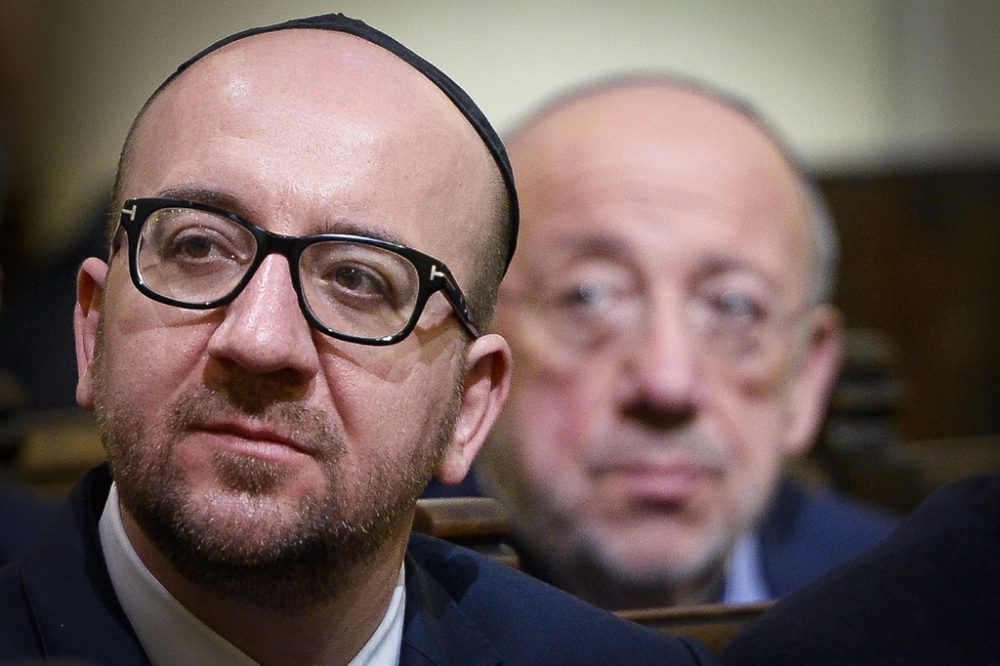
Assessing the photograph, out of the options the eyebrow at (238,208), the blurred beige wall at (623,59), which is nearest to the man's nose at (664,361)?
the eyebrow at (238,208)

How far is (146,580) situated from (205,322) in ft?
0.65

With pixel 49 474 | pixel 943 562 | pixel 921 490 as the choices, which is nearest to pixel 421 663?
pixel 943 562

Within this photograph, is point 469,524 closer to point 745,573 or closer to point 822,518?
point 745,573

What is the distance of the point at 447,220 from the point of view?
95cm

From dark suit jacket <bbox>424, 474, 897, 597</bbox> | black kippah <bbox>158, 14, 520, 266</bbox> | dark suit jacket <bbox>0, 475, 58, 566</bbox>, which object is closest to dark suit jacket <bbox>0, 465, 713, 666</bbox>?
black kippah <bbox>158, 14, 520, 266</bbox>

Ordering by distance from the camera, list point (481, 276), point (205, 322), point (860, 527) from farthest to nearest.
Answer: point (860, 527), point (481, 276), point (205, 322)

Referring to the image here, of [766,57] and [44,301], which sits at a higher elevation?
[766,57]

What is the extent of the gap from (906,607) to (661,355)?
651 mm

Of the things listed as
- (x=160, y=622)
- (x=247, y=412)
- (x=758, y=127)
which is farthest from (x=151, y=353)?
(x=758, y=127)

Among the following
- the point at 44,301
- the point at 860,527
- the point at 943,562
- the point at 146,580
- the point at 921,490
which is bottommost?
the point at 921,490

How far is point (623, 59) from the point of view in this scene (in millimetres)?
3043

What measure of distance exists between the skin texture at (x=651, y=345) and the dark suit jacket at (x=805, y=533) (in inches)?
2.7

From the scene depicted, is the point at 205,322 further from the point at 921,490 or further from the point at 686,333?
the point at 921,490

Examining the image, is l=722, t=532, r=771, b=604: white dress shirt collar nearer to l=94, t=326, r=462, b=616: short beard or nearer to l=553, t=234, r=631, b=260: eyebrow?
l=553, t=234, r=631, b=260: eyebrow
